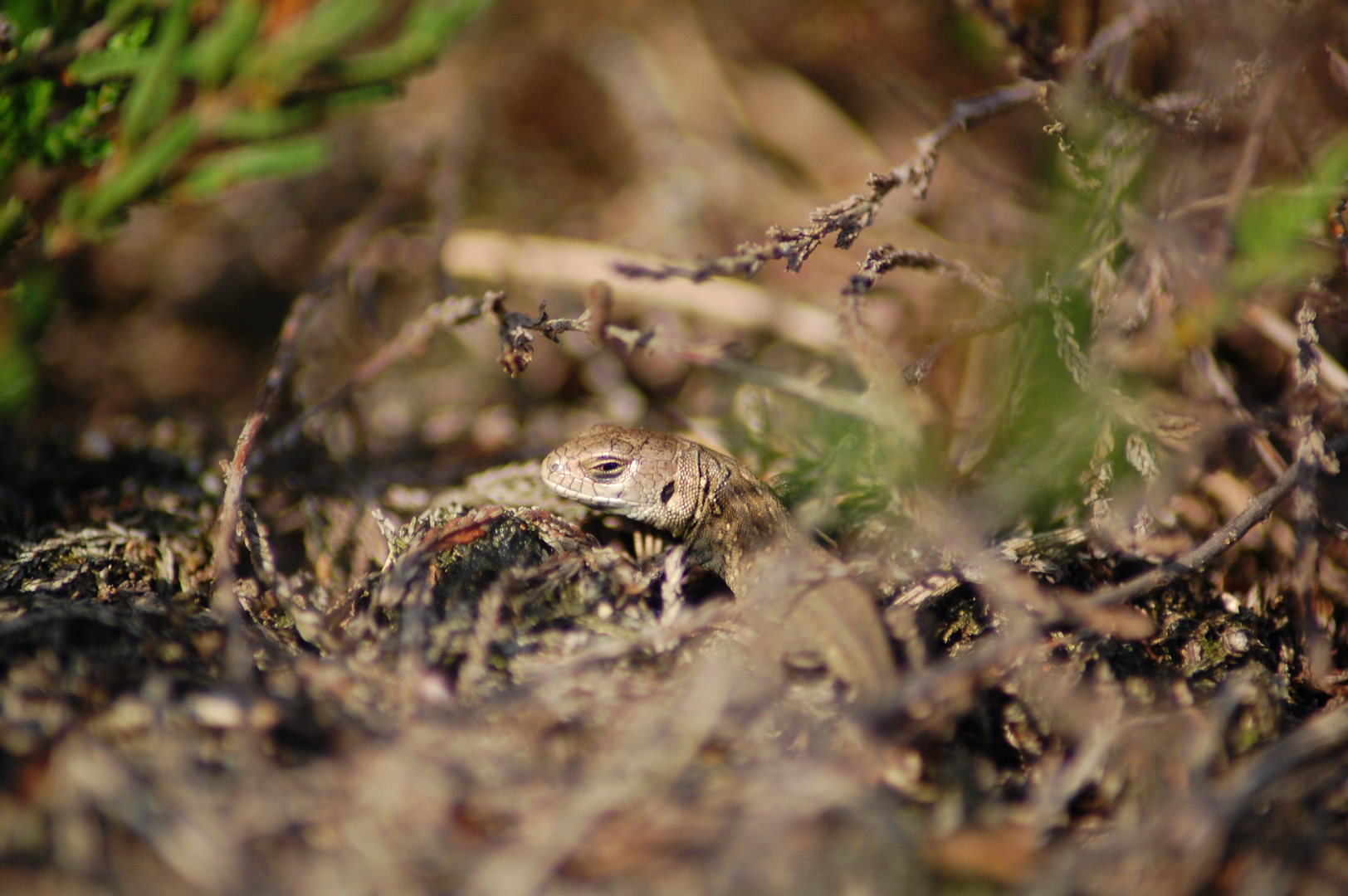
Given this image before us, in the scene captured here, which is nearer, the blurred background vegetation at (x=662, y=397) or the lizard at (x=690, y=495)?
the blurred background vegetation at (x=662, y=397)

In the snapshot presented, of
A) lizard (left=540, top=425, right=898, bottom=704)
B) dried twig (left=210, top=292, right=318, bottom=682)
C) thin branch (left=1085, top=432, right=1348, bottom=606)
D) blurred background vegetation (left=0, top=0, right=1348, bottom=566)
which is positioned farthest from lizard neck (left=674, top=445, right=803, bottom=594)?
dried twig (left=210, top=292, right=318, bottom=682)

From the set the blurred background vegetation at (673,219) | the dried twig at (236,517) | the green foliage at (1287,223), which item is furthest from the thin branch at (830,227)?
the dried twig at (236,517)

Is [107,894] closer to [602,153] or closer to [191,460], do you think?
[191,460]

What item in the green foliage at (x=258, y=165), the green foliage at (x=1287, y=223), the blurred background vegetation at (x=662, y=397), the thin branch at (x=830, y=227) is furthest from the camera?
the thin branch at (x=830, y=227)

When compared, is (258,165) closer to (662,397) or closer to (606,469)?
(606,469)

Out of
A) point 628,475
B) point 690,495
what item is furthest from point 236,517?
→ point 690,495

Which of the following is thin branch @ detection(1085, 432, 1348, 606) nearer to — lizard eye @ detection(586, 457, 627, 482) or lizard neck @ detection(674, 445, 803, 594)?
lizard neck @ detection(674, 445, 803, 594)

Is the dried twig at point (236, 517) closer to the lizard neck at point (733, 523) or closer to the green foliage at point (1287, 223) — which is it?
the lizard neck at point (733, 523)

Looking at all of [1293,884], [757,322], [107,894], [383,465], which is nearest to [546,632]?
[107,894]
